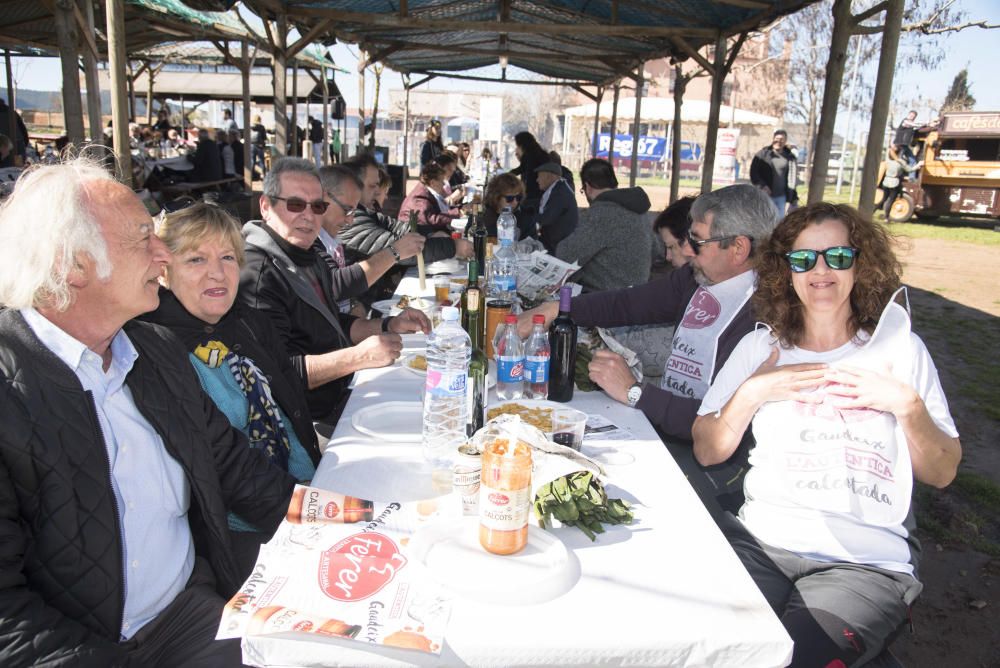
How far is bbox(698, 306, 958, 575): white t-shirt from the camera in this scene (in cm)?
179

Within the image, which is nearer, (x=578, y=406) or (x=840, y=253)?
(x=840, y=253)

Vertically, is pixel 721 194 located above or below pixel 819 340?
above

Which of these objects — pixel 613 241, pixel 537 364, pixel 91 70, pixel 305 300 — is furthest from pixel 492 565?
pixel 91 70

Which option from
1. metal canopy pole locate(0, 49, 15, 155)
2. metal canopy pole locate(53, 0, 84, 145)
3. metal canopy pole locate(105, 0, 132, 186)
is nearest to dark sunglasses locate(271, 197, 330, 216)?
metal canopy pole locate(105, 0, 132, 186)

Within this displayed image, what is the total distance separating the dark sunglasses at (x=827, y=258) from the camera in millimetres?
1950

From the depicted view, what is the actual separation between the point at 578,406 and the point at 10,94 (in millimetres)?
14909

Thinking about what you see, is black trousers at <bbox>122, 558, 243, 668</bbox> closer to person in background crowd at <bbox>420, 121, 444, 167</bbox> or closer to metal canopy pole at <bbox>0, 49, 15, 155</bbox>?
person in background crowd at <bbox>420, 121, 444, 167</bbox>

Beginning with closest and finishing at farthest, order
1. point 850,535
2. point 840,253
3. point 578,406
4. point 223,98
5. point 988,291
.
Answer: point 850,535 < point 840,253 < point 578,406 < point 988,291 < point 223,98

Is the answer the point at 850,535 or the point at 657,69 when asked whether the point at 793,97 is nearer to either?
the point at 657,69

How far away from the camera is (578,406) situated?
238cm

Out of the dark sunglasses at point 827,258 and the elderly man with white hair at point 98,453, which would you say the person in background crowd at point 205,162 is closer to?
the elderly man with white hair at point 98,453

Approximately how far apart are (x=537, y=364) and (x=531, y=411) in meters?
0.28

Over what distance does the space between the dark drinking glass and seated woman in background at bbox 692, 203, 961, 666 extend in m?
0.51

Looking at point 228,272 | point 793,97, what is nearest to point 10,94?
point 228,272
